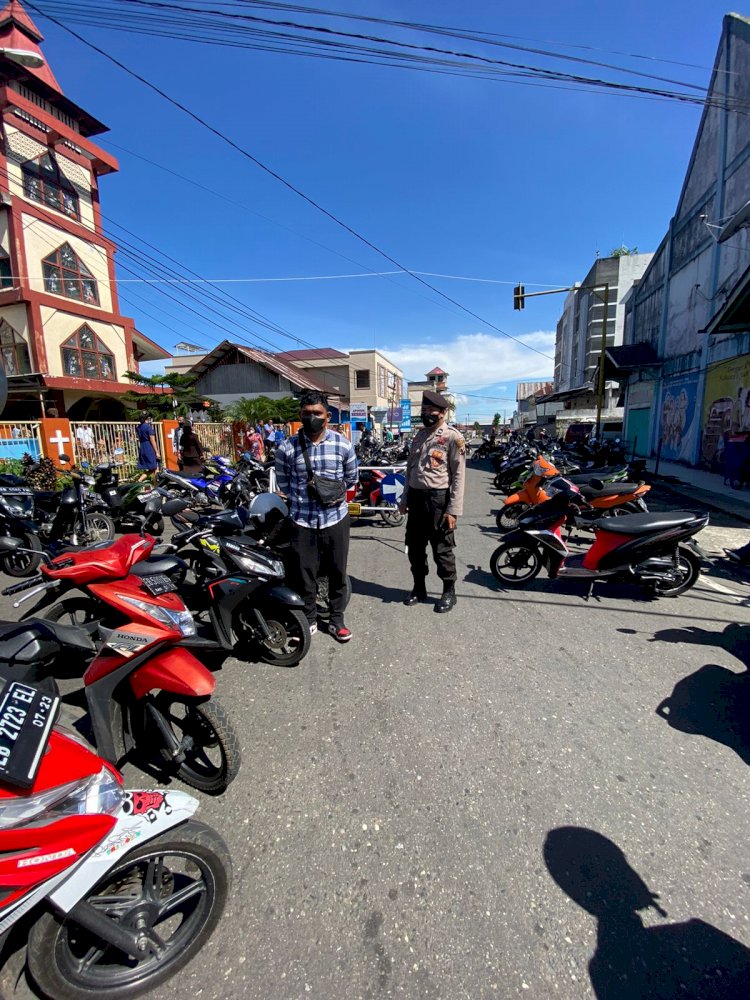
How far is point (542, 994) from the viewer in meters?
1.38

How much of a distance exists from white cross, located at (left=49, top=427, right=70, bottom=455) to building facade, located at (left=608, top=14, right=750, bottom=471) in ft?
48.0

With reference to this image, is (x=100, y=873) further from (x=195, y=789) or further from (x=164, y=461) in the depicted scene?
(x=164, y=461)

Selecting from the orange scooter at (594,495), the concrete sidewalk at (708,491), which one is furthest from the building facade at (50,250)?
the concrete sidewalk at (708,491)

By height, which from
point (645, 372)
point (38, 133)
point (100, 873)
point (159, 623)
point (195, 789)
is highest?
point (38, 133)

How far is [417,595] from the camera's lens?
4.46m

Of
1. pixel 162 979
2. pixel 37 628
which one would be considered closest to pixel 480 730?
pixel 162 979

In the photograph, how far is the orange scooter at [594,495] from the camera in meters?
5.77

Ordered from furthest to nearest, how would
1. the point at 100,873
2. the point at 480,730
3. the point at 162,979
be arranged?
the point at 480,730 → the point at 162,979 → the point at 100,873

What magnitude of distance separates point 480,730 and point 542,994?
4.08ft

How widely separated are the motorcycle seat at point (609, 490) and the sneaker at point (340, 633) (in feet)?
12.4

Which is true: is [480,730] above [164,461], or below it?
below

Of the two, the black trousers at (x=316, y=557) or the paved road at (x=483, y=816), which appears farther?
the black trousers at (x=316, y=557)

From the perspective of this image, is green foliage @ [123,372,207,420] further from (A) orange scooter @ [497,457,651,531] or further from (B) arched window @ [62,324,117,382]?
(A) orange scooter @ [497,457,651,531]

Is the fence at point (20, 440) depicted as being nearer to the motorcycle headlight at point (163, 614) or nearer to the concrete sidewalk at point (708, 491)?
the motorcycle headlight at point (163, 614)
